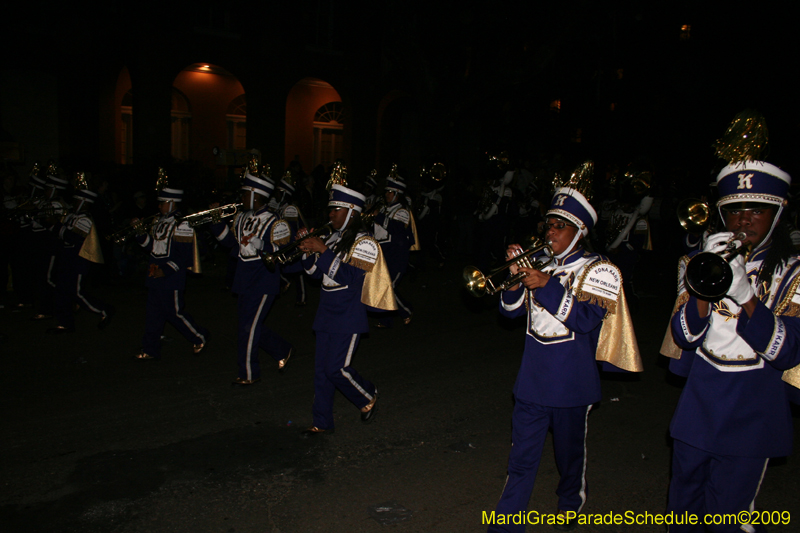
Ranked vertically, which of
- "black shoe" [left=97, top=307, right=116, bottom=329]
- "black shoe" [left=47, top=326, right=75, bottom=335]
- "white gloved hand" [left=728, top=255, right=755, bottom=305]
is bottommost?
"black shoe" [left=47, top=326, right=75, bottom=335]

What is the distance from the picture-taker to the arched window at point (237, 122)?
72.6 feet

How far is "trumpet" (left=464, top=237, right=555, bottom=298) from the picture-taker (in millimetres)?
3434

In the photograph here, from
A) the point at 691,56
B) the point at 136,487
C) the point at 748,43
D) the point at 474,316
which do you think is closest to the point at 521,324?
the point at 474,316

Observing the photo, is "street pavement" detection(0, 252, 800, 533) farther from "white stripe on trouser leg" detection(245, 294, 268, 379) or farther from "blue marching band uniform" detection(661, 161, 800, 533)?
"blue marching band uniform" detection(661, 161, 800, 533)

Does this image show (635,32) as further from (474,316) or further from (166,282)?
(166,282)

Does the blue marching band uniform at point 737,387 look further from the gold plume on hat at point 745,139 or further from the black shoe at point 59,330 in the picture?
the black shoe at point 59,330

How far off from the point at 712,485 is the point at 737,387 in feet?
1.62

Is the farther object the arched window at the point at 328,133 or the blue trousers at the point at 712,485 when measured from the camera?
the arched window at the point at 328,133

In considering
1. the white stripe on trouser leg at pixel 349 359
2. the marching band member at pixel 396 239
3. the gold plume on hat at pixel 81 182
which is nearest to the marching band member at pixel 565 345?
the white stripe on trouser leg at pixel 349 359

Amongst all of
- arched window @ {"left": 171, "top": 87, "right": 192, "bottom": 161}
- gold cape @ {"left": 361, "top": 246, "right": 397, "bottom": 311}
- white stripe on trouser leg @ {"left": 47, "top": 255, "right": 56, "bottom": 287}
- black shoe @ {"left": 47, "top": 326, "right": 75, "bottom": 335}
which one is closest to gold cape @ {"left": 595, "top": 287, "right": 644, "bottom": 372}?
gold cape @ {"left": 361, "top": 246, "right": 397, "bottom": 311}

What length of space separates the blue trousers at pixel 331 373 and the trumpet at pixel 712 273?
9.54 feet

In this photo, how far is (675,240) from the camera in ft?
55.1

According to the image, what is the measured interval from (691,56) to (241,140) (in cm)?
1834

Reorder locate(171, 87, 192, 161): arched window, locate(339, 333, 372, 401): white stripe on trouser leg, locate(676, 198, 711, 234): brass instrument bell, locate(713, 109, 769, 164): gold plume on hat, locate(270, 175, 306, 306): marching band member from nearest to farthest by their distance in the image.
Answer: locate(713, 109, 769, 164): gold plume on hat → locate(676, 198, 711, 234): brass instrument bell → locate(339, 333, 372, 401): white stripe on trouser leg → locate(270, 175, 306, 306): marching band member → locate(171, 87, 192, 161): arched window
